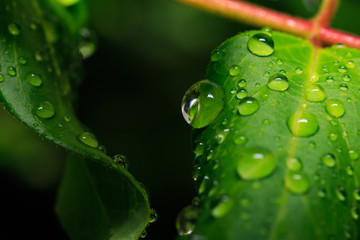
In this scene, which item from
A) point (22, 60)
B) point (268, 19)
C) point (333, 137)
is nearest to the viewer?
point (333, 137)

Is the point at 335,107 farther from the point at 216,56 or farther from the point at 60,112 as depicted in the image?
the point at 60,112

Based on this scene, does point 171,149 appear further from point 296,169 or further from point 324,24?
point 296,169

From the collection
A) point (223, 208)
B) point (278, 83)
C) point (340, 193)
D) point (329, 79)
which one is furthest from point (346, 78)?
point (223, 208)

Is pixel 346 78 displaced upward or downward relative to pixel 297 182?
upward

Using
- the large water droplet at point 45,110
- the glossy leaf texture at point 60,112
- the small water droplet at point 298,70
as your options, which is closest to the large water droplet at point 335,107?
the small water droplet at point 298,70

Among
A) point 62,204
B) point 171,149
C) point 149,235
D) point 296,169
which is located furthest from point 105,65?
point 296,169

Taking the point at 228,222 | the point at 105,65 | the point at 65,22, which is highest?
the point at 228,222

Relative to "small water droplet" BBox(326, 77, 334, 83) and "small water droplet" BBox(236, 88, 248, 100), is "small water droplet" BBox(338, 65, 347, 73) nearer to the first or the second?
"small water droplet" BBox(326, 77, 334, 83)
